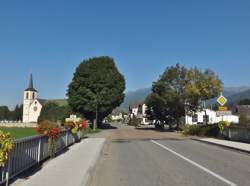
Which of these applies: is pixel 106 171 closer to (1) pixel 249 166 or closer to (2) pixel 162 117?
(1) pixel 249 166

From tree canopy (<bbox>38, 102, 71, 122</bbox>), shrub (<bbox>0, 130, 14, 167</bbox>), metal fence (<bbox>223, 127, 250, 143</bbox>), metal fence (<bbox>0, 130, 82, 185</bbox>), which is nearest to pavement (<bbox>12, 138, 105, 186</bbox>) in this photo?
metal fence (<bbox>0, 130, 82, 185</bbox>)

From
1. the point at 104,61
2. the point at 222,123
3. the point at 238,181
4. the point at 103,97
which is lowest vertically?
the point at 238,181

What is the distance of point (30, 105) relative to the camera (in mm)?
170625

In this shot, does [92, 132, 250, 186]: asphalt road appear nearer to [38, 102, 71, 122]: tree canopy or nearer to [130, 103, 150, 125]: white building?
[38, 102, 71, 122]: tree canopy

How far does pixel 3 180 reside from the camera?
33.9 feet

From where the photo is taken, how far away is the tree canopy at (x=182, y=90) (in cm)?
5962

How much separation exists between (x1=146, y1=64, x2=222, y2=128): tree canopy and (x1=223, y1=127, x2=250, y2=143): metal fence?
73.6 feet

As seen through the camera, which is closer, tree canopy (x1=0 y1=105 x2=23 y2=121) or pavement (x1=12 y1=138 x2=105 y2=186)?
pavement (x1=12 y1=138 x2=105 y2=186)

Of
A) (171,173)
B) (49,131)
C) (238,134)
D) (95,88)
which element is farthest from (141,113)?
(171,173)

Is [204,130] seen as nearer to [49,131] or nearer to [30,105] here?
[49,131]

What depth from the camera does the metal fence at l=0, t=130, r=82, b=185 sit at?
10.8 metres

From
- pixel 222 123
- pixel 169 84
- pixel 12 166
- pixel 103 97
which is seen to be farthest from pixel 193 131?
pixel 12 166

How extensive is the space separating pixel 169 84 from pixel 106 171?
179 ft

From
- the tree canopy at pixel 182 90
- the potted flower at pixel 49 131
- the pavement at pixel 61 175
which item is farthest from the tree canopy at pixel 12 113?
the pavement at pixel 61 175
